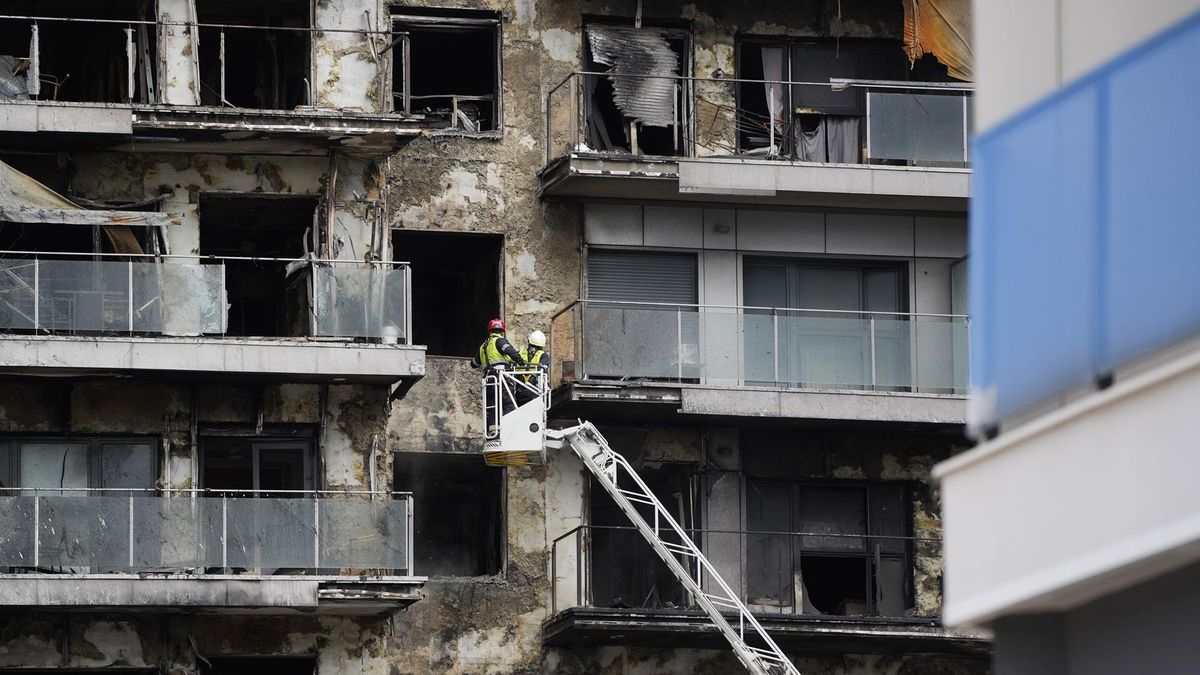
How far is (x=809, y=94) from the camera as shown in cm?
3058

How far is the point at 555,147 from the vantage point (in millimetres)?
29812

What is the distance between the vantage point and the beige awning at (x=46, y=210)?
27031mm

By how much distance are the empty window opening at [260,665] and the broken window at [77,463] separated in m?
2.22

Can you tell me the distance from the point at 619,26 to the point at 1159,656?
22.9 meters

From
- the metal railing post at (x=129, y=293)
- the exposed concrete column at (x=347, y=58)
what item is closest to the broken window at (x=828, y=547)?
the exposed concrete column at (x=347, y=58)

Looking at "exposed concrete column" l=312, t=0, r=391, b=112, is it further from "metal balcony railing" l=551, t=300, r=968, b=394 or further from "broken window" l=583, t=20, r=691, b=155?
"metal balcony railing" l=551, t=300, r=968, b=394

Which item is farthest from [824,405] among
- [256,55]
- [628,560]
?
[256,55]

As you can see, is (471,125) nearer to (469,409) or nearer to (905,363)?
(469,409)

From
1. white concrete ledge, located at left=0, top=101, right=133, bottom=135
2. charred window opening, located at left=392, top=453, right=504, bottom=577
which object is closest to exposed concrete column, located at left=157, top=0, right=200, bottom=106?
white concrete ledge, located at left=0, top=101, right=133, bottom=135

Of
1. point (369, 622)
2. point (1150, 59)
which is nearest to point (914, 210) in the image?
point (369, 622)

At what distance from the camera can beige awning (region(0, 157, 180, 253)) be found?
27031 millimetres

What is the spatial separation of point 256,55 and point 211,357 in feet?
14.8

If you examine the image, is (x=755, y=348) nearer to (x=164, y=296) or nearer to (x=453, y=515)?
(x=453, y=515)

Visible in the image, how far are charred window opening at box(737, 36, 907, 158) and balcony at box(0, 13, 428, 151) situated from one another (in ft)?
14.5
